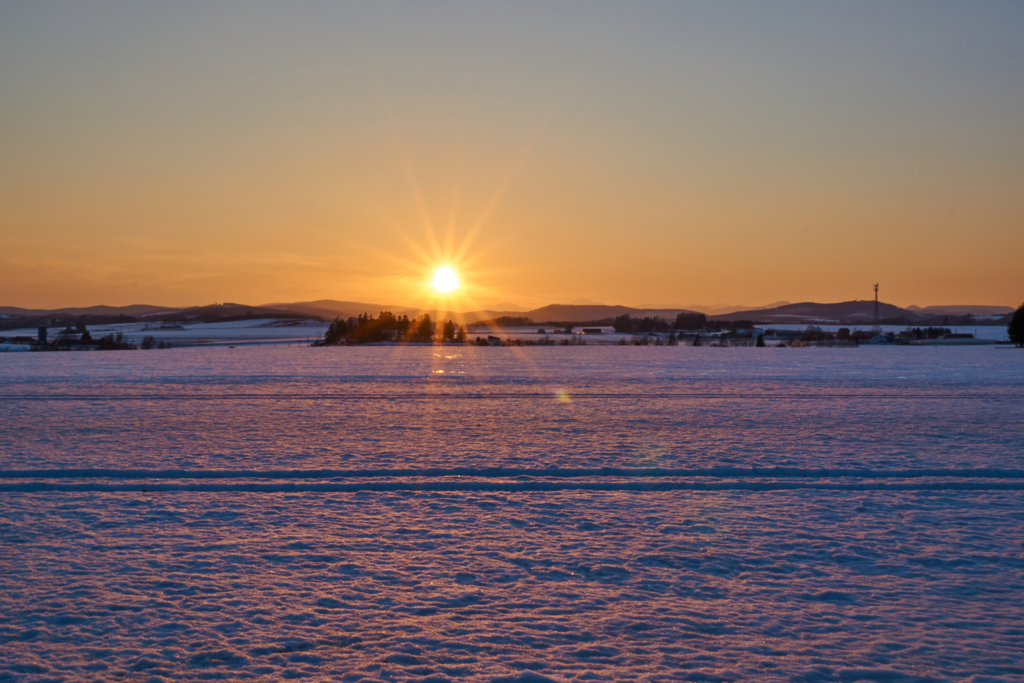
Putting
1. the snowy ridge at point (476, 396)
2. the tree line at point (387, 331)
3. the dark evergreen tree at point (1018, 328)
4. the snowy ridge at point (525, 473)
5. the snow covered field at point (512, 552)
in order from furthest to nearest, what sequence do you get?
1. the tree line at point (387, 331)
2. the dark evergreen tree at point (1018, 328)
3. the snowy ridge at point (476, 396)
4. the snowy ridge at point (525, 473)
5. the snow covered field at point (512, 552)

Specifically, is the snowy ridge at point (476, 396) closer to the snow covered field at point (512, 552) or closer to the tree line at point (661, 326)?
the snow covered field at point (512, 552)

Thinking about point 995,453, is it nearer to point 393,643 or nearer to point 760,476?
point 760,476

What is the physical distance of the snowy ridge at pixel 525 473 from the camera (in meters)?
10.7

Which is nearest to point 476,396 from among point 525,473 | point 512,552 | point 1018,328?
point 525,473

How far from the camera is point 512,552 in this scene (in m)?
7.09

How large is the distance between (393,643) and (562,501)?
14.5ft

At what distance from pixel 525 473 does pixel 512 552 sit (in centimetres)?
390

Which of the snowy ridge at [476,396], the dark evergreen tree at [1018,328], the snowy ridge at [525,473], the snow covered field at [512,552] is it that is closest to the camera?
the snow covered field at [512,552]

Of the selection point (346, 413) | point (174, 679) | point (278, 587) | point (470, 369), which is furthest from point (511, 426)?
point (470, 369)

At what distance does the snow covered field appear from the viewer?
16.1 feet

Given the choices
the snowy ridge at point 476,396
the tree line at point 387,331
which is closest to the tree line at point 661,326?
the tree line at point 387,331

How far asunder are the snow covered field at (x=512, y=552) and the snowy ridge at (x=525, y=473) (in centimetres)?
7

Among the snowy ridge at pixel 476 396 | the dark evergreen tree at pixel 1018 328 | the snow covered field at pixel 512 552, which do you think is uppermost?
the dark evergreen tree at pixel 1018 328

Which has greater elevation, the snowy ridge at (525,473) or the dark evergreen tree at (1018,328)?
the dark evergreen tree at (1018,328)
